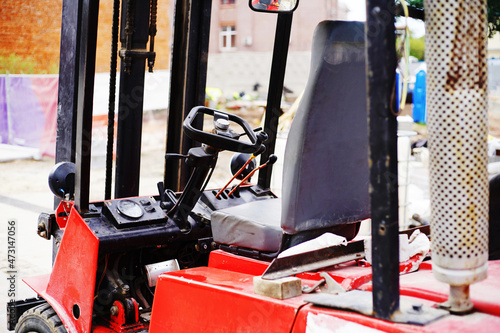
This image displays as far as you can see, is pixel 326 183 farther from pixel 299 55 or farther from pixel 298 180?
pixel 299 55

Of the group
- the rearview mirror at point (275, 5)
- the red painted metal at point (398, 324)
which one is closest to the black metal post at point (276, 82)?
the rearview mirror at point (275, 5)

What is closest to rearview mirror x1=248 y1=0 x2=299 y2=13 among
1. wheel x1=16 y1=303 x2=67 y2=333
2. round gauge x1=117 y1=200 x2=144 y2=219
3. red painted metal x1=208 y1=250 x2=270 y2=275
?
round gauge x1=117 y1=200 x2=144 y2=219

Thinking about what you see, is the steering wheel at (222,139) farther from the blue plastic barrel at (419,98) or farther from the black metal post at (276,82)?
the blue plastic barrel at (419,98)

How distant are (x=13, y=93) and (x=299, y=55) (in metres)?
20.3

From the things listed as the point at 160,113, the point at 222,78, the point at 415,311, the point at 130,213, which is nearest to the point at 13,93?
the point at 160,113

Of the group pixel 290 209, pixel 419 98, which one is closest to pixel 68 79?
pixel 290 209

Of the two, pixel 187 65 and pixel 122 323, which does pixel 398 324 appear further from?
pixel 187 65

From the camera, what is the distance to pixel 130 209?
300 cm

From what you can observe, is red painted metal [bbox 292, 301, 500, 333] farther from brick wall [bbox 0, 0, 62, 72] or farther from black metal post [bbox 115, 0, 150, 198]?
brick wall [bbox 0, 0, 62, 72]

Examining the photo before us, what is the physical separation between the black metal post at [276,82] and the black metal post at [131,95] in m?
0.76

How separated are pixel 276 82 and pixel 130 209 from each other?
3.48 feet

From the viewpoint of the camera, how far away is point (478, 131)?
1404mm

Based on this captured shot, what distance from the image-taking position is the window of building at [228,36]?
34.9 m

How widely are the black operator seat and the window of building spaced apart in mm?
33210
